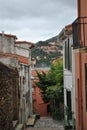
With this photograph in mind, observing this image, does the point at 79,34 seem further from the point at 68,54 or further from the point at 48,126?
the point at 48,126

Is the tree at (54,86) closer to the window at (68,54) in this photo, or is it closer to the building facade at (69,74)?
the building facade at (69,74)

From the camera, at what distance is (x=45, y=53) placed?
70312 millimetres

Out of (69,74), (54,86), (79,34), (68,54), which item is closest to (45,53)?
(54,86)

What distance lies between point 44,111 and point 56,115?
38.9 ft

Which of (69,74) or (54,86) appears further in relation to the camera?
(54,86)

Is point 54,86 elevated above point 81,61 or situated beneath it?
situated beneath

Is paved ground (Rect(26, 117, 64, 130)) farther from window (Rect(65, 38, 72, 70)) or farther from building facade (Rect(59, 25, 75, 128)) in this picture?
window (Rect(65, 38, 72, 70))

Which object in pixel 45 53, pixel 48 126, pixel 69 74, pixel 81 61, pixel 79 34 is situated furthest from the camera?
pixel 45 53

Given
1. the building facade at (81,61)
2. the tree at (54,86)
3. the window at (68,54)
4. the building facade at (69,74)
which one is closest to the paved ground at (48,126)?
the tree at (54,86)

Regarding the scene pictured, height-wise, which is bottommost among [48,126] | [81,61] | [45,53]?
[48,126]

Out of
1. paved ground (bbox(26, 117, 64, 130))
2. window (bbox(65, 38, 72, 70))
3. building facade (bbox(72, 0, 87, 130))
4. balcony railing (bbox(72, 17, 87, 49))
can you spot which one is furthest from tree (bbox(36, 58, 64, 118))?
balcony railing (bbox(72, 17, 87, 49))

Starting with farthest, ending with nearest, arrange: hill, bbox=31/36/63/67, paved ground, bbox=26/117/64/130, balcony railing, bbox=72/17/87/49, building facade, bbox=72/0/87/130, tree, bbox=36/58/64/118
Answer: hill, bbox=31/36/63/67
tree, bbox=36/58/64/118
paved ground, bbox=26/117/64/130
building facade, bbox=72/0/87/130
balcony railing, bbox=72/17/87/49

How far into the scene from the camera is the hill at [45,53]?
66.7m

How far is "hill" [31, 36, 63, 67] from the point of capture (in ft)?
219
